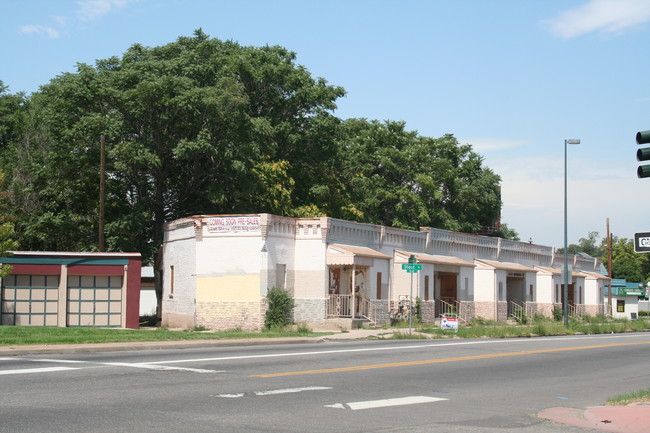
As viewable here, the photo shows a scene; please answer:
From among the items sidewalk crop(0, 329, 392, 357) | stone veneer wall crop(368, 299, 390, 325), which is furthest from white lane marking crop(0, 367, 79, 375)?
stone veneer wall crop(368, 299, 390, 325)

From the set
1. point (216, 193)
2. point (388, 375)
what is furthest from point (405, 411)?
point (216, 193)

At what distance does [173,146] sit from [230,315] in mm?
10770

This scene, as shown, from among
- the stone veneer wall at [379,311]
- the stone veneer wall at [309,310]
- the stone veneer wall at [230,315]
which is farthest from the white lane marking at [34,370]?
the stone veneer wall at [379,311]

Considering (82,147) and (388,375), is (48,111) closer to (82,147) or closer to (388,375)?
(82,147)

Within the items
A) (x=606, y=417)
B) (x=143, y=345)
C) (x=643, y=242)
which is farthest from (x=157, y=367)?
(x=643, y=242)

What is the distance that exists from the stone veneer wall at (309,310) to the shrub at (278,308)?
81cm

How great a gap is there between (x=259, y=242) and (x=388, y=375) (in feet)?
67.7

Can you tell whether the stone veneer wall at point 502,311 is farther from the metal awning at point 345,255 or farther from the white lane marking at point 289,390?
the white lane marking at point 289,390

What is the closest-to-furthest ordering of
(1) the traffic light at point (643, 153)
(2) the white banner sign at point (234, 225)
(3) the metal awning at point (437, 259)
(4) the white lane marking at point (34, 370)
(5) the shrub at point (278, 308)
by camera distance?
(1) the traffic light at point (643, 153)
(4) the white lane marking at point (34, 370)
(5) the shrub at point (278, 308)
(2) the white banner sign at point (234, 225)
(3) the metal awning at point (437, 259)

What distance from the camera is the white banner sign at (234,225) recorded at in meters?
36.5

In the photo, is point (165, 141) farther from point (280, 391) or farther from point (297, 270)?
point (280, 391)

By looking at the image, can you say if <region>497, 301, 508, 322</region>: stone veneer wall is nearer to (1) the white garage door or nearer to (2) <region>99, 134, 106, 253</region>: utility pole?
(2) <region>99, 134, 106, 253</region>: utility pole

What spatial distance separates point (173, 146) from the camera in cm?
4278

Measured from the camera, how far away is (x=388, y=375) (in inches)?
645
